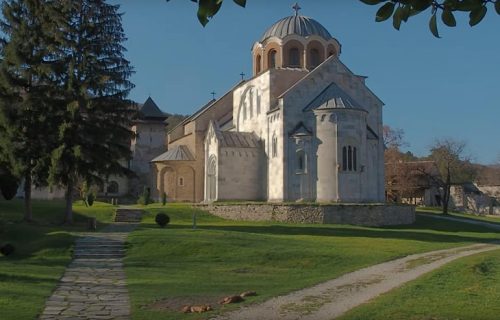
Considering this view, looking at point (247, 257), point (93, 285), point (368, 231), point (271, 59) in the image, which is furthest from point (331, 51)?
point (93, 285)

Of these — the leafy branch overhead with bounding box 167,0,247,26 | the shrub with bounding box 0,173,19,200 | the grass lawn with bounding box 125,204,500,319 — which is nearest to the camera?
the leafy branch overhead with bounding box 167,0,247,26

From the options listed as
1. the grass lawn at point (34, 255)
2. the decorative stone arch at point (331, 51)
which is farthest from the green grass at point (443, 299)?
the decorative stone arch at point (331, 51)

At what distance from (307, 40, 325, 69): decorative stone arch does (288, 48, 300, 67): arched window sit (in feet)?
2.67

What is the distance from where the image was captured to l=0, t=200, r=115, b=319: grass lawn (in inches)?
422

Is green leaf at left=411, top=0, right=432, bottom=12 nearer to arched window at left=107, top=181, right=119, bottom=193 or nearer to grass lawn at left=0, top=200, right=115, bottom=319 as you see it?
grass lawn at left=0, top=200, right=115, bottom=319

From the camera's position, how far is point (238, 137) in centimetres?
4109

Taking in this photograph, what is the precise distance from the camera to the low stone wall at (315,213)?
113 ft

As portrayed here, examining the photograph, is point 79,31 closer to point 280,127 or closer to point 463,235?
point 280,127

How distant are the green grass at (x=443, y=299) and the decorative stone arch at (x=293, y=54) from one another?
88.2ft

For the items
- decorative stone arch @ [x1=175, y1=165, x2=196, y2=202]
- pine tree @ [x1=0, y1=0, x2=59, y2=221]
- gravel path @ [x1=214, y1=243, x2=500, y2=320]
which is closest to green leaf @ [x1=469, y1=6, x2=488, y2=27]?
gravel path @ [x1=214, y1=243, x2=500, y2=320]

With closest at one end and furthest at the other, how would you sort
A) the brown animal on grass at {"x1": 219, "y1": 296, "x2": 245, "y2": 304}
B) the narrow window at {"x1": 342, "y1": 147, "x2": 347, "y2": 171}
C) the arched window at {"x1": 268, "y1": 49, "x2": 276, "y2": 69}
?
the brown animal on grass at {"x1": 219, "y1": 296, "x2": 245, "y2": 304} → the narrow window at {"x1": 342, "y1": 147, "x2": 347, "y2": 171} → the arched window at {"x1": 268, "y1": 49, "x2": 276, "y2": 69}

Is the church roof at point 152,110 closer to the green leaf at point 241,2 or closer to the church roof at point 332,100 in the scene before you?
the church roof at point 332,100

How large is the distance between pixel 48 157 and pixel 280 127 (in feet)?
50.9

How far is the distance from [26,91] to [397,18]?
2845 centimetres
